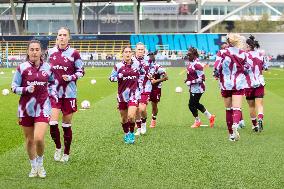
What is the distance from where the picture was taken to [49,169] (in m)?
→ 9.85

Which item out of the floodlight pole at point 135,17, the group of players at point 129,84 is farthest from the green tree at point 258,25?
the group of players at point 129,84

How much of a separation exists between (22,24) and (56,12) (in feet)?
16.8

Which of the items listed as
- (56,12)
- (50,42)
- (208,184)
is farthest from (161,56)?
(208,184)

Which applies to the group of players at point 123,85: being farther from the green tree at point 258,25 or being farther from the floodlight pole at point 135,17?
the green tree at point 258,25

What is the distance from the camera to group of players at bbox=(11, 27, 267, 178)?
901 centimetres

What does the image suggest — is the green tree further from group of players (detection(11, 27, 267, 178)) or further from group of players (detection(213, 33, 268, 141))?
group of players (detection(213, 33, 268, 141))

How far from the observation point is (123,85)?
42.2ft

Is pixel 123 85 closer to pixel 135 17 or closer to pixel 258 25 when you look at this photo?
pixel 135 17

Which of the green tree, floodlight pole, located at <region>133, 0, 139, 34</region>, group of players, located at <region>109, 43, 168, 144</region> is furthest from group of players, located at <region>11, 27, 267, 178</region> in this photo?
the green tree

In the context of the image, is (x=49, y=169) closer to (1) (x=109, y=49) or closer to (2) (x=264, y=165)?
(2) (x=264, y=165)

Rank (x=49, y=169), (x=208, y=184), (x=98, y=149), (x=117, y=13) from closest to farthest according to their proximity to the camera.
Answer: (x=208, y=184) → (x=49, y=169) → (x=98, y=149) → (x=117, y=13)

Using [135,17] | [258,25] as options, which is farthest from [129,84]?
[258,25]

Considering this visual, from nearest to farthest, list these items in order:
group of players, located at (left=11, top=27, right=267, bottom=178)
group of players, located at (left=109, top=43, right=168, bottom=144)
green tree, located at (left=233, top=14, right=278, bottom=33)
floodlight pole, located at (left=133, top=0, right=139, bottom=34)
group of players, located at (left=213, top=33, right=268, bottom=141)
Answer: group of players, located at (left=11, top=27, right=267, bottom=178) < group of players, located at (left=109, top=43, right=168, bottom=144) < group of players, located at (left=213, top=33, right=268, bottom=141) < floodlight pole, located at (left=133, top=0, right=139, bottom=34) < green tree, located at (left=233, top=14, right=278, bottom=33)

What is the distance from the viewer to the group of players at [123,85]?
355 inches
